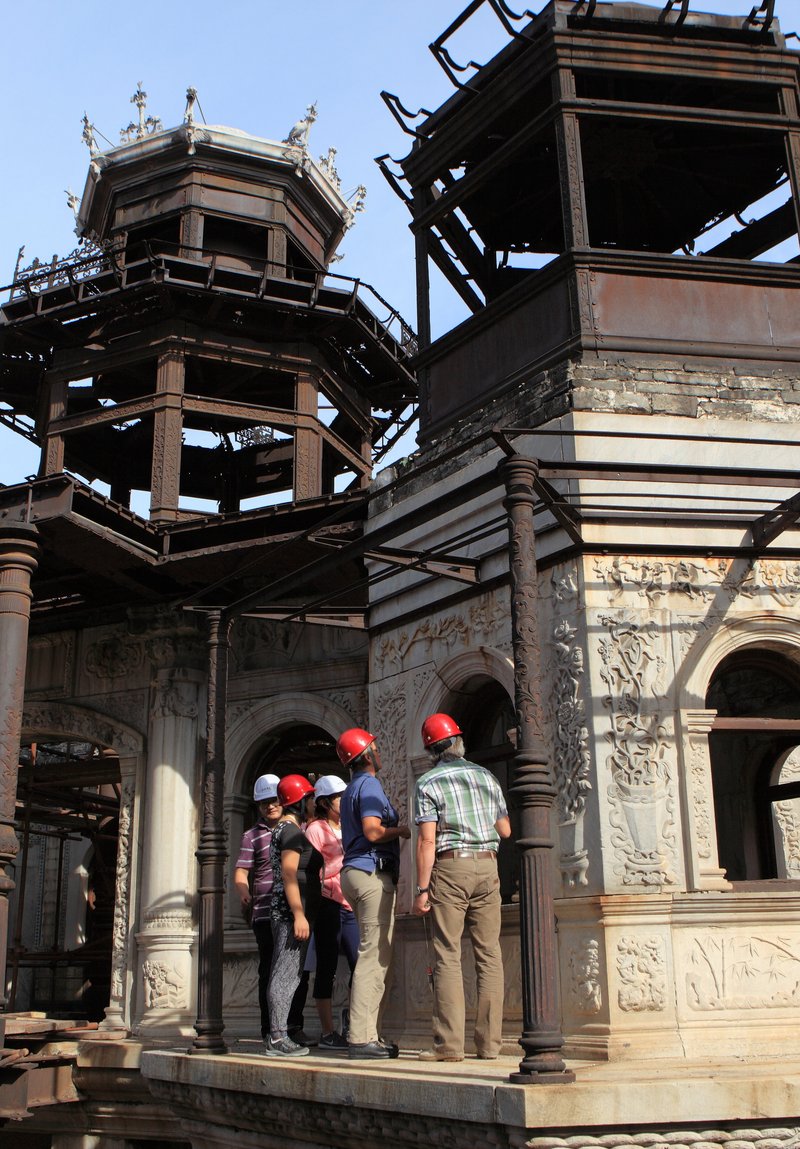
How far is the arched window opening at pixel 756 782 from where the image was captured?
11.8 meters

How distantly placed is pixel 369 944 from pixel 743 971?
269cm

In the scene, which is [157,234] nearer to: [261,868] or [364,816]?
[261,868]

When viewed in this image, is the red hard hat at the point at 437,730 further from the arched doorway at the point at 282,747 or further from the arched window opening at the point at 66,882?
the arched window opening at the point at 66,882

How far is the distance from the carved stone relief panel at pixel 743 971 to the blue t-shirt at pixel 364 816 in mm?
2297

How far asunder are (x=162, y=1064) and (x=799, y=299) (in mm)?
8776

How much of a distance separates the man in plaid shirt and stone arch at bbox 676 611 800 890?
174 cm

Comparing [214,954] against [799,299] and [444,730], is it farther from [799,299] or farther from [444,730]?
[799,299]

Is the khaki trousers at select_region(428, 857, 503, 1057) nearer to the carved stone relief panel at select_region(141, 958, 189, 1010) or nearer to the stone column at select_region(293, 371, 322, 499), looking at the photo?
the carved stone relief panel at select_region(141, 958, 189, 1010)

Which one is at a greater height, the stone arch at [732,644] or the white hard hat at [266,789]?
the stone arch at [732,644]

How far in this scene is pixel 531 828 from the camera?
679cm

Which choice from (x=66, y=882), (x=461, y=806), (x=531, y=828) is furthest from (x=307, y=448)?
(x=66, y=882)

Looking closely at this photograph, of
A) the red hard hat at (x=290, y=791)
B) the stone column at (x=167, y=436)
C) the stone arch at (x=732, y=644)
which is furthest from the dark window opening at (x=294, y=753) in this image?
the stone arch at (x=732, y=644)

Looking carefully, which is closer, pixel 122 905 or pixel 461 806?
pixel 461 806

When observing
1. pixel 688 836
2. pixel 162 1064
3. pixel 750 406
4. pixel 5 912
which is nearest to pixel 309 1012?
pixel 162 1064
